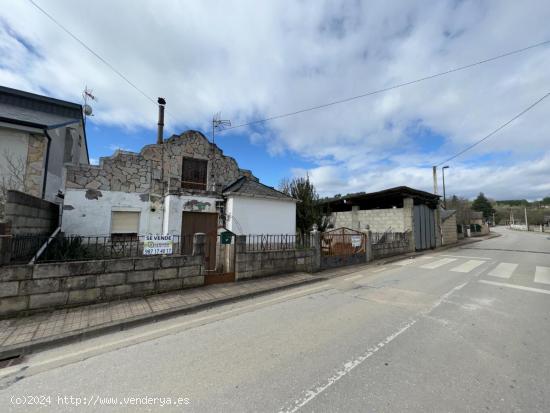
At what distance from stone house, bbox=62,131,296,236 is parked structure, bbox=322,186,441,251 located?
7.70 metres

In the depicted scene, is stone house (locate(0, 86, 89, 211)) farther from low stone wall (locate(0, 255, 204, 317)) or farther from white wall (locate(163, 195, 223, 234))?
low stone wall (locate(0, 255, 204, 317))

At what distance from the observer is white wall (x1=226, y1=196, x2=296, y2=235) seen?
11.2 m

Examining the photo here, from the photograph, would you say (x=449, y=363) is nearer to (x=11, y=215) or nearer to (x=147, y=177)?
(x=11, y=215)

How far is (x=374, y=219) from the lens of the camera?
59.7 ft

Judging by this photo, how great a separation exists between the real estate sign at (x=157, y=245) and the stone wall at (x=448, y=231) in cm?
2196

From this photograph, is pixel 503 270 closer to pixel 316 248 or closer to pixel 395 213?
pixel 316 248

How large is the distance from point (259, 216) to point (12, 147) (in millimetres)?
9071

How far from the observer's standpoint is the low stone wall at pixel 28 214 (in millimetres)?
4961

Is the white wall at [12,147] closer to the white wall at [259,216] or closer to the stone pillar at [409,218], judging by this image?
the white wall at [259,216]

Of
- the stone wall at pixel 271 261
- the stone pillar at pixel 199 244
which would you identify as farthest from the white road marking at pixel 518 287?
→ the stone pillar at pixel 199 244

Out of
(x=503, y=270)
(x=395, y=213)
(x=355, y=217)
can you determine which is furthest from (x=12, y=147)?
(x=395, y=213)

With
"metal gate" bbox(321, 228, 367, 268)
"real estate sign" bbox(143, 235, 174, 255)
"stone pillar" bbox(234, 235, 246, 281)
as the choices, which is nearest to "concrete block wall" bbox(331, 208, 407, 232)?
"metal gate" bbox(321, 228, 367, 268)

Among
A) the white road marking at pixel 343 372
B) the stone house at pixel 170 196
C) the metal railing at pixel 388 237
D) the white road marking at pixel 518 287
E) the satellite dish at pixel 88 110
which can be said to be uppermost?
the satellite dish at pixel 88 110

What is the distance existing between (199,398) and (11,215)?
5472mm
